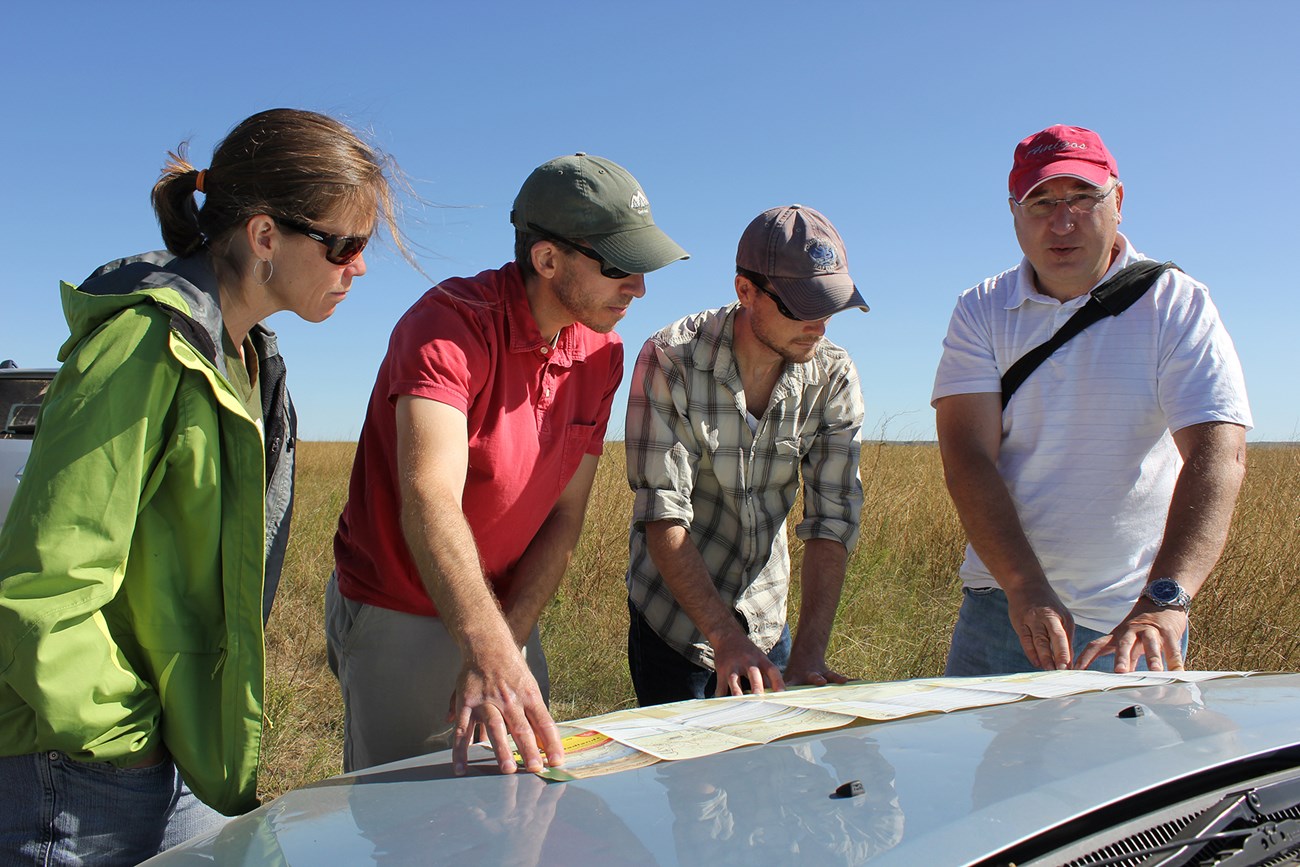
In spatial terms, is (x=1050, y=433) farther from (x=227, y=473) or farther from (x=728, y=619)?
(x=227, y=473)

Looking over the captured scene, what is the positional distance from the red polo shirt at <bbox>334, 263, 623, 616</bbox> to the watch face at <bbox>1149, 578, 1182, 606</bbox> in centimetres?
139

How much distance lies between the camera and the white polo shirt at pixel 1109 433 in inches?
101

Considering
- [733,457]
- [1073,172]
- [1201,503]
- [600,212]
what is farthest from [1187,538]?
[600,212]

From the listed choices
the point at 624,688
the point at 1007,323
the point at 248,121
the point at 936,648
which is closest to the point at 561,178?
the point at 248,121

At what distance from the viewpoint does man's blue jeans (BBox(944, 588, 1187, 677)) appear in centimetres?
267

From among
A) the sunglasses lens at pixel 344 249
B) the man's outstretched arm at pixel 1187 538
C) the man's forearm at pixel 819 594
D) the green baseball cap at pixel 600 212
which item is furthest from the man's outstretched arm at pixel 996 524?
the sunglasses lens at pixel 344 249

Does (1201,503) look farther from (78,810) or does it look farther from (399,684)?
(78,810)

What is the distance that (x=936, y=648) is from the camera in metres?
5.21

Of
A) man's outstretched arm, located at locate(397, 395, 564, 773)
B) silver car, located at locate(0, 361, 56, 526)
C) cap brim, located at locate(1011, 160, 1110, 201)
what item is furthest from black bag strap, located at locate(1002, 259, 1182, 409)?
silver car, located at locate(0, 361, 56, 526)

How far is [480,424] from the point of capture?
2.24 m

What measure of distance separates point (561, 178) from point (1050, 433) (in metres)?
1.46

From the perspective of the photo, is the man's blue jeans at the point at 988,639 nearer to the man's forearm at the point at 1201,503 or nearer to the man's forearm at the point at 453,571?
the man's forearm at the point at 1201,503

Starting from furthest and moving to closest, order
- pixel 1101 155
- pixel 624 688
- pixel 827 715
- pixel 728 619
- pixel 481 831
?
1. pixel 624 688
2. pixel 1101 155
3. pixel 728 619
4. pixel 827 715
5. pixel 481 831

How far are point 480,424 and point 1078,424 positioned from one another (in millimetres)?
1572
